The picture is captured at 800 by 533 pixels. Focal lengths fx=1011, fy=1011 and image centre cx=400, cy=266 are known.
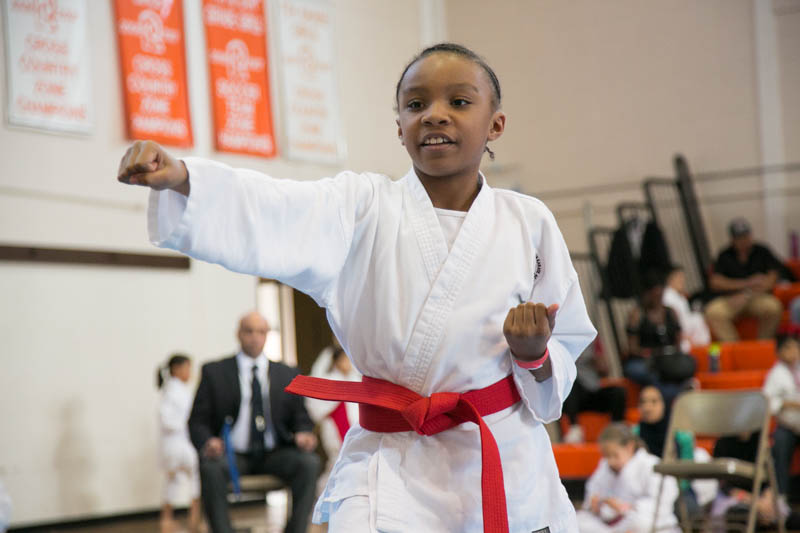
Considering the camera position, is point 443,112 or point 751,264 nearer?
point 443,112

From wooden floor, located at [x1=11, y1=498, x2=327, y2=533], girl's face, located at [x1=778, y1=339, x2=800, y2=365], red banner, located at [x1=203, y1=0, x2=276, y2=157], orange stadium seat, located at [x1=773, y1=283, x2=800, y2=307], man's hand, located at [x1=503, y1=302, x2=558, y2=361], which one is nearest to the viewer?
man's hand, located at [x1=503, y1=302, x2=558, y2=361]

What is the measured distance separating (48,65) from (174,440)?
3260 millimetres

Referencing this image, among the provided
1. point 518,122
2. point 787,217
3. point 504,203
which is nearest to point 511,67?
point 518,122

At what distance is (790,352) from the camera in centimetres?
707

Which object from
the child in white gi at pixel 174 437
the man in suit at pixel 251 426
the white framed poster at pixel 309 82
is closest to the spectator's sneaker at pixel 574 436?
the man in suit at pixel 251 426

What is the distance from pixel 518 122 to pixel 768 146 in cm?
302

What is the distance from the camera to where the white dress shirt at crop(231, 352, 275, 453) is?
598 centimetres

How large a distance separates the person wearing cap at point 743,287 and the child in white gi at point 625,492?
165 inches

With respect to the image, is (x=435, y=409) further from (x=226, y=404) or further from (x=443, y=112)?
(x=226, y=404)

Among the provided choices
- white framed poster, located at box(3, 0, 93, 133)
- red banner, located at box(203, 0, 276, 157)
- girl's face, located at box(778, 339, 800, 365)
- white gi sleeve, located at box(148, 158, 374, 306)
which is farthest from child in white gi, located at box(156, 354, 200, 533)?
white gi sleeve, located at box(148, 158, 374, 306)

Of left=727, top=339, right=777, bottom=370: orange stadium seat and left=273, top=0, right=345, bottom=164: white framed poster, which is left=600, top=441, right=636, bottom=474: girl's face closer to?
left=727, top=339, right=777, bottom=370: orange stadium seat

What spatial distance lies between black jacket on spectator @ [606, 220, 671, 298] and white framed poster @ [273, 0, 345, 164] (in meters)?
3.04

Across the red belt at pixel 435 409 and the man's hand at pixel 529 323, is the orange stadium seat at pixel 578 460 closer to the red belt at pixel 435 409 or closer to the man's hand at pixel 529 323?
the red belt at pixel 435 409

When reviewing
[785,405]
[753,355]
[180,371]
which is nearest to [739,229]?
[753,355]
